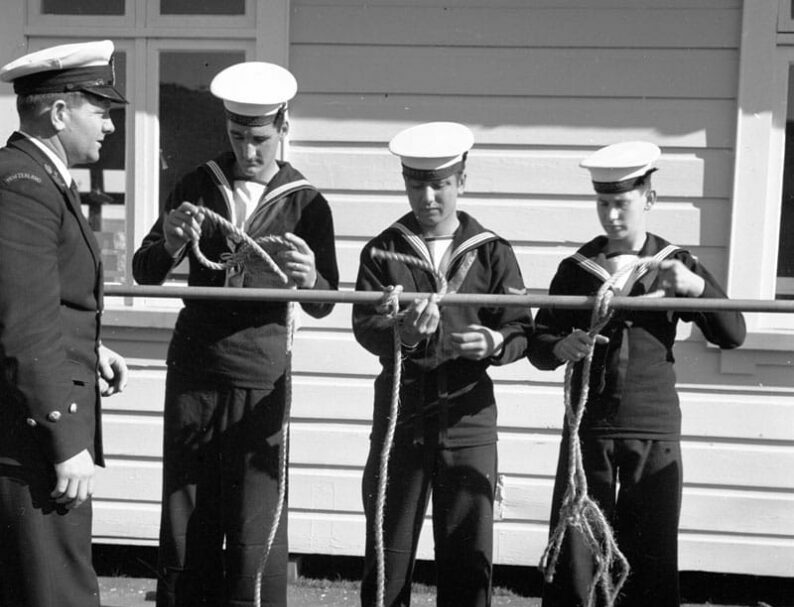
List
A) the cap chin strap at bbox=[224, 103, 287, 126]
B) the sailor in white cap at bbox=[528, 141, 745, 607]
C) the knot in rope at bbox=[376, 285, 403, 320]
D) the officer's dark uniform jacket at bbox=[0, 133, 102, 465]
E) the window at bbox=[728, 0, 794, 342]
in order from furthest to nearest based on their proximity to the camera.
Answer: the window at bbox=[728, 0, 794, 342] < the cap chin strap at bbox=[224, 103, 287, 126] < the sailor in white cap at bbox=[528, 141, 745, 607] < the knot in rope at bbox=[376, 285, 403, 320] < the officer's dark uniform jacket at bbox=[0, 133, 102, 465]

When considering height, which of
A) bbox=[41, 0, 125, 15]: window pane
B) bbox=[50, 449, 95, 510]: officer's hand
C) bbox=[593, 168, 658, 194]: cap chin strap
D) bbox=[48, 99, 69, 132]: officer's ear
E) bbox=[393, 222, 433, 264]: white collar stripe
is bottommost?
bbox=[50, 449, 95, 510]: officer's hand

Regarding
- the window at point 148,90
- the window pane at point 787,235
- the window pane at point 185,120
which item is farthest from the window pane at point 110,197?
the window pane at point 787,235

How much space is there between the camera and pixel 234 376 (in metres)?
3.52

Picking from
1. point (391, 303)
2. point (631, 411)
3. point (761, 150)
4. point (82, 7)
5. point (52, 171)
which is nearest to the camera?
point (52, 171)

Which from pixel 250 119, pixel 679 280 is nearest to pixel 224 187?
pixel 250 119

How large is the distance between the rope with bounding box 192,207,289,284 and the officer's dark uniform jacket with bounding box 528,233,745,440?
0.86m

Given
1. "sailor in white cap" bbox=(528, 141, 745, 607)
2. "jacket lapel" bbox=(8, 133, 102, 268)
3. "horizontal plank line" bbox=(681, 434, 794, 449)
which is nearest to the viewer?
"jacket lapel" bbox=(8, 133, 102, 268)

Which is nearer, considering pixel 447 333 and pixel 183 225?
pixel 183 225

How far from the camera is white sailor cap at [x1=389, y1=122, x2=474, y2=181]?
3469 mm

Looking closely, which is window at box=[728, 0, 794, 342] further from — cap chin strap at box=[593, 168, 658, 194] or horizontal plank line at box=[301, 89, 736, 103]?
cap chin strap at box=[593, 168, 658, 194]

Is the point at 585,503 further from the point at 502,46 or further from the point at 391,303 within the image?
the point at 502,46

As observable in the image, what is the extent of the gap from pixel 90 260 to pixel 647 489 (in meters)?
1.79

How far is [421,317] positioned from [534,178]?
80.1 inches

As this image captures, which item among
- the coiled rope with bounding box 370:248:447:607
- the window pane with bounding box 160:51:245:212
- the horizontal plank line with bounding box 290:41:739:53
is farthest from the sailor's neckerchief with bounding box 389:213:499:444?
the window pane with bounding box 160:51:245:212
